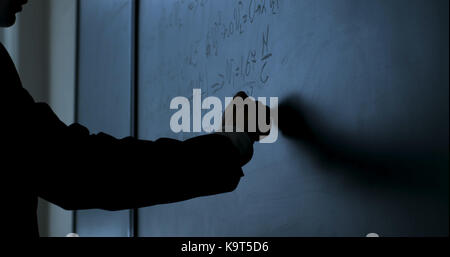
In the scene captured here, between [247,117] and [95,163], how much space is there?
339 mm

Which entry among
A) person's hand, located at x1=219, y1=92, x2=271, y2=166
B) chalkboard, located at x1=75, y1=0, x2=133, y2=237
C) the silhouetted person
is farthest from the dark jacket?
chalkboard, located at x1=75, y1=0, x2=133, y2=237

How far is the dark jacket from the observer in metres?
0.69

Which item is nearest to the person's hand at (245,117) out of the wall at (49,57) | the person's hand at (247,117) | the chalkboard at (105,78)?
the person's hand at (247,117)

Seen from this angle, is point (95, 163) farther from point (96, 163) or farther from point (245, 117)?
point (245, 117)

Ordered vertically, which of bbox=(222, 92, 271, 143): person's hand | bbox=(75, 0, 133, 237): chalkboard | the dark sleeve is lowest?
the dark sleeve

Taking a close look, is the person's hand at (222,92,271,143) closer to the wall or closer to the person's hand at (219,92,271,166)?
the person's hand at (219,92,271,166)

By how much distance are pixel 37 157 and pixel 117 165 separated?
115 mm

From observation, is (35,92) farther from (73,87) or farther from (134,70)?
(134,70)

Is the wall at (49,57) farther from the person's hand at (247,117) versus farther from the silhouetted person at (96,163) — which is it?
the silhouetted person at (96,163)

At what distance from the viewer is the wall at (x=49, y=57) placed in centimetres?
193

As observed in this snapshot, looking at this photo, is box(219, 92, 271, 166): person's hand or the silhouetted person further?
box(219, 92, 271, 166): person's hand

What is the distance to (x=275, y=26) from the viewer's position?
3.01 feet

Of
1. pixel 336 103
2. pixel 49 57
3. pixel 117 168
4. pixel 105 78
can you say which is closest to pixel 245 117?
pixel 336 103
